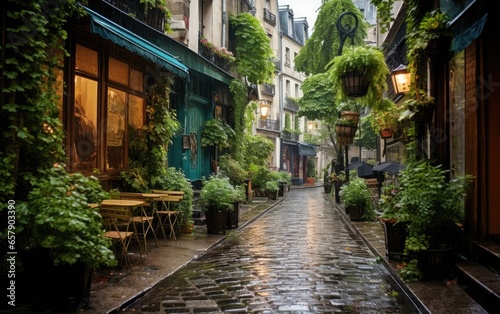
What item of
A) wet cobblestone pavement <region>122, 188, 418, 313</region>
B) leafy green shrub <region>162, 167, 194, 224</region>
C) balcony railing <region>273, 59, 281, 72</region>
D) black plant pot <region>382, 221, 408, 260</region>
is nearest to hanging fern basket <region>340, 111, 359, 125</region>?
wet cobblestone pavement <region>122, 188, 418, 313</region>

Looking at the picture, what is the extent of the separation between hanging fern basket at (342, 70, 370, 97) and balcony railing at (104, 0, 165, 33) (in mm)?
5362

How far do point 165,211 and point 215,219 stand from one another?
1.51 m

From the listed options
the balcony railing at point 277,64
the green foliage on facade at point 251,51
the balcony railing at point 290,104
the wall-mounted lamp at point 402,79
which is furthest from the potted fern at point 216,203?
the balcony railing at point 290,104

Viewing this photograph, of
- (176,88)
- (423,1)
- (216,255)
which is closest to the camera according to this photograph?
(423,1)

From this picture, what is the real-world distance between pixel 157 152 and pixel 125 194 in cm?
185

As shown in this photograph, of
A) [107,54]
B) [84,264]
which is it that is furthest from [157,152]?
[84,264]

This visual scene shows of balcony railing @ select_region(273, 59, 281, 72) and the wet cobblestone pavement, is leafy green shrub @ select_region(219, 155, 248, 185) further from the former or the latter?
balcony railing @ select_region(273, 59, 281, 72)

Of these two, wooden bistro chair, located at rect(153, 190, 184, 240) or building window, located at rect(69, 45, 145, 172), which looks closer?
building window, located at rect(69, 45, 145, 172)

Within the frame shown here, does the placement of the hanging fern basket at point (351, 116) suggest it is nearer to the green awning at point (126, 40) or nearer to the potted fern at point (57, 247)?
the green awning at point (126, 40)

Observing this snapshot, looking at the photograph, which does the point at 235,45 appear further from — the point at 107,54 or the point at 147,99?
the point at 107,54

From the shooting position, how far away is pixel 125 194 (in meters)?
9.82

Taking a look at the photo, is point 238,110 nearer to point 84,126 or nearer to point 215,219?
point 215,219

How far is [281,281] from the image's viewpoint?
7074 millimetres

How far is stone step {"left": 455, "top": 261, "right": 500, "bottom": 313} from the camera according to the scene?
5.16 meters
